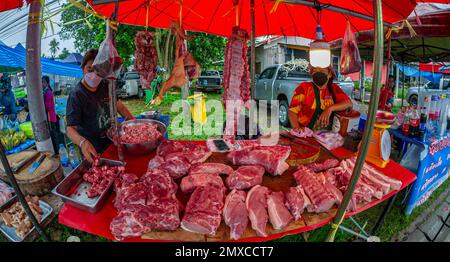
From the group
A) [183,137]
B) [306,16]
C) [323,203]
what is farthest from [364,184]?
[183,137]

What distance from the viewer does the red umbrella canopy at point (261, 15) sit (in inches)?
148

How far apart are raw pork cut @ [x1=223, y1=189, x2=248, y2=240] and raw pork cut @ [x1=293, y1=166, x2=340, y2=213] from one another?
61 centimetres

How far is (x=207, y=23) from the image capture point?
16.8ft

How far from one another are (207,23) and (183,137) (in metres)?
4.81

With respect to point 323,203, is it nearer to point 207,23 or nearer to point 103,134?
point 103,134

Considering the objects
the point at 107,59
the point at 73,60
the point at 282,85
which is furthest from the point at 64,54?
the point at 107,59

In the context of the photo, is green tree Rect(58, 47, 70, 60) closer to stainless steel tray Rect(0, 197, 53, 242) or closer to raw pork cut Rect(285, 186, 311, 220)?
stainless steel tray Rect(0, 197, 53, 242)

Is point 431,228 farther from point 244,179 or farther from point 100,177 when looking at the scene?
point 100,177

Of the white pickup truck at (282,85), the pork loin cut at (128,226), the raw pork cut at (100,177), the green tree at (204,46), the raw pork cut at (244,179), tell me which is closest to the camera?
the pork loin cut at (128,226)

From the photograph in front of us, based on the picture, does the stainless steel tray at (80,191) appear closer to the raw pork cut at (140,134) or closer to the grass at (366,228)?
the raw pork cut at (140,134)

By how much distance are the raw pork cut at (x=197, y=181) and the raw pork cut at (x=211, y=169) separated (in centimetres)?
10

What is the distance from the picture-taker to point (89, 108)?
367 centimetres

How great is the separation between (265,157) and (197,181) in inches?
33.1

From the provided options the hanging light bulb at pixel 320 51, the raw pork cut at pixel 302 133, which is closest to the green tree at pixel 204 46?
the hanging light bulb at pixel 320 51
